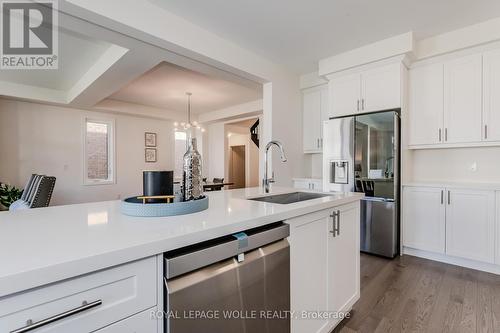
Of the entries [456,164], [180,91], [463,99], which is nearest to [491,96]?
[463,99]

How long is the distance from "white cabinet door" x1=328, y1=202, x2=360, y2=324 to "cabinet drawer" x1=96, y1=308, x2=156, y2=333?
1.14 meters

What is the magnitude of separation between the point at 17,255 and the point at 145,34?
2270mm

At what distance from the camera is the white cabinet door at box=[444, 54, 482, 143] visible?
2820 millimetres

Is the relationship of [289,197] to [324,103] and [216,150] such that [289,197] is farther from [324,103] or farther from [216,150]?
[216,150]

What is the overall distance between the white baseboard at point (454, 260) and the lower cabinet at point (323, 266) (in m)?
1.70

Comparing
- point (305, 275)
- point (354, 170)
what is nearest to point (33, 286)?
point (305, 275)

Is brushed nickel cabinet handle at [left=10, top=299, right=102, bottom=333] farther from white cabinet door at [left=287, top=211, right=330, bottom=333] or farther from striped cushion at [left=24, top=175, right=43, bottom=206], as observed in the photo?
striped cushion at [left=24, top=175, right=43, bottom=206]

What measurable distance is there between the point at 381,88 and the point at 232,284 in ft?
10.5

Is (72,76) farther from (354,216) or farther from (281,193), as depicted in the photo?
(354,216)

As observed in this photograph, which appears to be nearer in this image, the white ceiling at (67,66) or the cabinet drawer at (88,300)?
the cabinet drawer at (88,300)

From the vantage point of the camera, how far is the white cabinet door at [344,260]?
1612 mm

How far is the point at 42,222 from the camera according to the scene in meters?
1.01

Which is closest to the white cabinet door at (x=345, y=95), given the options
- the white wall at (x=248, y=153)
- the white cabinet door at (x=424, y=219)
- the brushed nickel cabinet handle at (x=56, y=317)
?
the white cabinet door at (x=424, y=219)

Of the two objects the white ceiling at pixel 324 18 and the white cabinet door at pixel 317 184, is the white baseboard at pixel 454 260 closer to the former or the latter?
the white cabinet door at pixel 317 184
